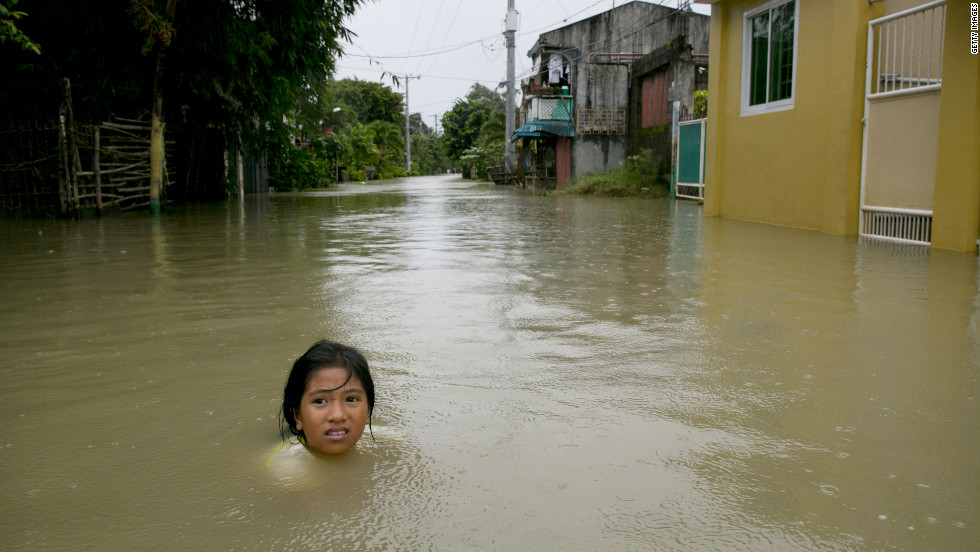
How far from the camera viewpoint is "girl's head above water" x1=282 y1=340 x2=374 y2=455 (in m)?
2.60

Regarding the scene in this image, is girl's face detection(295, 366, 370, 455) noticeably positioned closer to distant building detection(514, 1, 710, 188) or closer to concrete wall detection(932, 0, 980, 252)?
concrete wall detection(932, 0, 980, 252)

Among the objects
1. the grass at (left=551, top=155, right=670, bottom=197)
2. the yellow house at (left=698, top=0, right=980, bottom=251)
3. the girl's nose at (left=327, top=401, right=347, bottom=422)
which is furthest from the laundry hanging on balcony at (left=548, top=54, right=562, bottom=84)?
the girl's nose at (left=327, top=401, right=347, bottom=422)

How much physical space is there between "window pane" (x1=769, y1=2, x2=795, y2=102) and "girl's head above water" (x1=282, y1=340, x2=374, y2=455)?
1092 cm

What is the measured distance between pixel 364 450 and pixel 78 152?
13.3 meters

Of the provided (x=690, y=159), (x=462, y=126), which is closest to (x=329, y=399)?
(x=690, y=159)

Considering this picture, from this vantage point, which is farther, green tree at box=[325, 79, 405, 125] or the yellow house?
green tree at box=[325, 79, 405, 125]

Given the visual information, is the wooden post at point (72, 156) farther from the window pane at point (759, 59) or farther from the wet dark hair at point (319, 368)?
the wet dark hair at point (319, 368)

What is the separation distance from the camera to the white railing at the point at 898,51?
368 inches

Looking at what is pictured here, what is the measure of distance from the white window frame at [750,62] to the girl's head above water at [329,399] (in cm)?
1071

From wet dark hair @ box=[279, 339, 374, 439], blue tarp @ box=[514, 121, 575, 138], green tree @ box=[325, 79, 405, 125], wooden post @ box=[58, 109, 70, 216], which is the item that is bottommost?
wet dark hair @ box=[279, 339, 374, 439]

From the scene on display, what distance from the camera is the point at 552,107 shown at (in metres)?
33.3

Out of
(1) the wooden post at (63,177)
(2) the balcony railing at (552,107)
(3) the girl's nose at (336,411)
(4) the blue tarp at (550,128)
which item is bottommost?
(3) the girl's nose at (336,411)

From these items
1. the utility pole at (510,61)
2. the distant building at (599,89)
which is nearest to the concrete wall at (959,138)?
the distant building at (599,89)

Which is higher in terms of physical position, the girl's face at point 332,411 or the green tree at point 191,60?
the green tree at point 191,60
